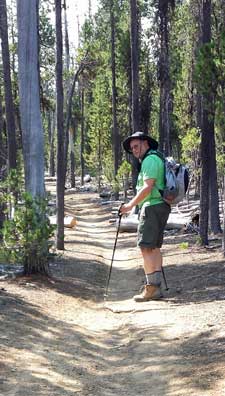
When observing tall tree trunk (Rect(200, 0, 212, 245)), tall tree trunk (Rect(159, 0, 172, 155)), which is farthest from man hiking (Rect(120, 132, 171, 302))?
tall tree trunk (Rect(159, 0, 172, 155))

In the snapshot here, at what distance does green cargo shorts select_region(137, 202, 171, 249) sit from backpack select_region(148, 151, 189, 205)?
0.15 metres

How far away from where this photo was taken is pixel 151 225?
24.5 feet

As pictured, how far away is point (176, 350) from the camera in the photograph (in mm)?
5418

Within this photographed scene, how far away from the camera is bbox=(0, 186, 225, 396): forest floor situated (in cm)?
465

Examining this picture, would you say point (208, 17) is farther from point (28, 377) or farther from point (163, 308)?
point (28, 377)

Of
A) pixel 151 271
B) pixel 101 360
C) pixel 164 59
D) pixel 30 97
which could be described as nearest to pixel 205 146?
pixel 30 97

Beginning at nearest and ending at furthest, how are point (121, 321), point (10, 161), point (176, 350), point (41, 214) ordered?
point (176, 350) < point (121, 321) < point (41, 214) < point (10, 161)

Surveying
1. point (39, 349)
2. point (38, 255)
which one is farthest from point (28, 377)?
point (38, 255)

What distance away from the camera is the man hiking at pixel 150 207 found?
7348 millimetres

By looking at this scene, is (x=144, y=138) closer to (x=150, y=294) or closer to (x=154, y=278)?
(x=154, y=278)

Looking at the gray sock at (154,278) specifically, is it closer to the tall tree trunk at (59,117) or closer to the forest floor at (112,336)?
the forest floor at (112,336)

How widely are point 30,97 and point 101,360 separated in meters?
4.84

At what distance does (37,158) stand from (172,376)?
16.6 feet

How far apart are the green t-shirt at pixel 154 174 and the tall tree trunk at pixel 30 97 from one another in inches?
89.1
